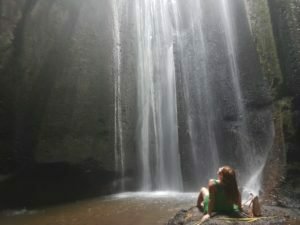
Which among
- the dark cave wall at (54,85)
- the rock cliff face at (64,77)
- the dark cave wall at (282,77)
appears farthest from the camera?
the dark cave wall at (54,85)

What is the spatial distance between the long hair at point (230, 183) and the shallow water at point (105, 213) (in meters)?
1.65

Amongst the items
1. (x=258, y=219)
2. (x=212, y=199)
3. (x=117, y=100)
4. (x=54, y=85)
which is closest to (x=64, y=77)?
(x=54, y=85)

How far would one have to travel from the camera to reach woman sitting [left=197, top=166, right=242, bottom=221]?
16.1 feet

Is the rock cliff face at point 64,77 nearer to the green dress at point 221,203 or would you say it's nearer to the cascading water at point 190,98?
the cascading water at point 190,98

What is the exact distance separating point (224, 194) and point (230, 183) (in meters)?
0.19

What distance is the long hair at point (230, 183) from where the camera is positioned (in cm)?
491

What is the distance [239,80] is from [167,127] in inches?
136

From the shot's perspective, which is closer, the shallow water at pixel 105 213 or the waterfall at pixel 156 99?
the shallow water at pixel 105 213

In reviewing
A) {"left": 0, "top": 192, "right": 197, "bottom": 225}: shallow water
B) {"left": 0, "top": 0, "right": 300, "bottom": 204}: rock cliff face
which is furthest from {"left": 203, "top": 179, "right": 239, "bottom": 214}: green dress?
{"left": 0, "top": 0, "right": 300, "bottom": 204}: rock cliff face

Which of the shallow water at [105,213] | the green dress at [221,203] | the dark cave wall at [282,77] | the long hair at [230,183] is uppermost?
the dark cave wall at [282,77]

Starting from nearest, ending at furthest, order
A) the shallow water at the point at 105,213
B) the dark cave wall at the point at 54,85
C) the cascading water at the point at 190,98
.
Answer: the shallow water at the point at 105,213
the dark cave wall at the point at 54,85
the cascading water at the point at 190,98

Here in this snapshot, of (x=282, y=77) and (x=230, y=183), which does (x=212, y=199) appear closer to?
(x=230, y=183)

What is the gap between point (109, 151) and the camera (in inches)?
443

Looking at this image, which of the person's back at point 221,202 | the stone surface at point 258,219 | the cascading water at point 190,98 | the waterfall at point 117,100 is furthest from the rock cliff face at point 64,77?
the person's back at point 221,202
